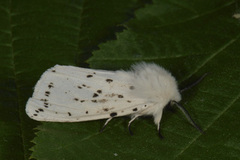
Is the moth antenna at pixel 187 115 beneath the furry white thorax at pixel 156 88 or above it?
beneath

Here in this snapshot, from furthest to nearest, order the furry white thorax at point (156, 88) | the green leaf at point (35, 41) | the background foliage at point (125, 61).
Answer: the green leaf at point (35, 41) → the furry white thorax at point (156, 88) → the background foliage at point (125, 61)

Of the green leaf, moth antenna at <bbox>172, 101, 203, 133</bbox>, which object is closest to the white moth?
moth antenna at <bbox>172, 101, 203, 133</bbox>

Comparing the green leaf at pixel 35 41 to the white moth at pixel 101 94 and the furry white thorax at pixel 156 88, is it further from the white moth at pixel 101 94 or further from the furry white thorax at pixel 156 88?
the furry white thorax at pixel 156 88

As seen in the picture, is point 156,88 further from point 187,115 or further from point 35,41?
point 35,41

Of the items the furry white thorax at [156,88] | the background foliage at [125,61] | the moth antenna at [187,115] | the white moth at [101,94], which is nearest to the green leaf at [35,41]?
the background foliage at [125,61]

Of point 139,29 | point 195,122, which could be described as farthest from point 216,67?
point 139,29

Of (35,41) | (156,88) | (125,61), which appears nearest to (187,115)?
(156,88)

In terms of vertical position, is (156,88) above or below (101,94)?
above
